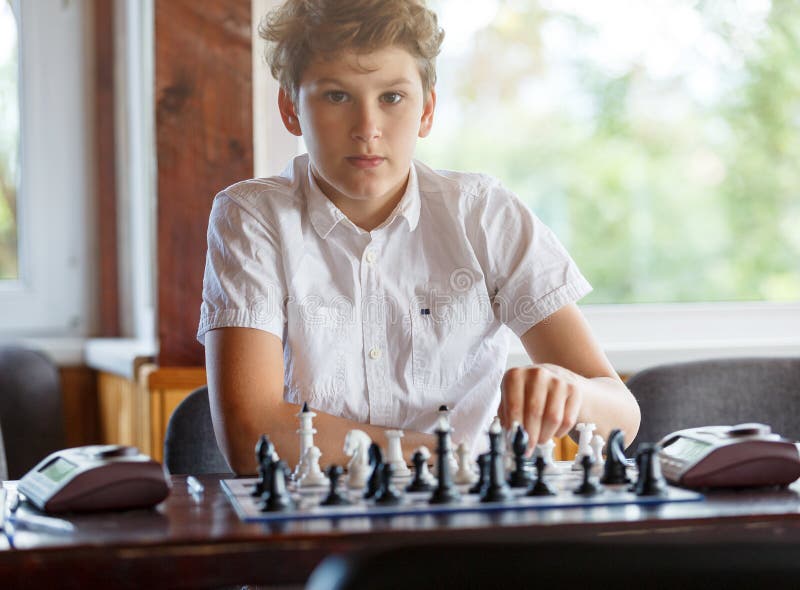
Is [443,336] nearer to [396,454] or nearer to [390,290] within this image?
[390,290]

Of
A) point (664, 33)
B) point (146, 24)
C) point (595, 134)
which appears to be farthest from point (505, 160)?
point (146, 24)

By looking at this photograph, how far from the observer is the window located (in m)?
3.14

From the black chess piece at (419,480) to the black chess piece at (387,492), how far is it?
46 millimetres

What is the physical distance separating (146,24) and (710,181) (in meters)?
1.80

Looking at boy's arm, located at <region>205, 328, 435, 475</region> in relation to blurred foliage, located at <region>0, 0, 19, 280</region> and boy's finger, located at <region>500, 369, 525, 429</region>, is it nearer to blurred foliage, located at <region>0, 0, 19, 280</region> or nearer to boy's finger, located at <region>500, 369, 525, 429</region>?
boy's finger, located at <region>500, 369, 525, 429</region>

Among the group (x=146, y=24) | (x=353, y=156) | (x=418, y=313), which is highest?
(x=146, y=24)

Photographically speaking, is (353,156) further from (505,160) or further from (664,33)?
(664,33)

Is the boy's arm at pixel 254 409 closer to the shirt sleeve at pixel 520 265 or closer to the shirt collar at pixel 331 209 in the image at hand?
the shirt collar at pixel 331 209

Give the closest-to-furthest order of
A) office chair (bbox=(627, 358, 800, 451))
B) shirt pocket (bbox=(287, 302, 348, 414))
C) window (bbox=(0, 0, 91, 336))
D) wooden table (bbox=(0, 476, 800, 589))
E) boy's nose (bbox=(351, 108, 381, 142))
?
wooden table (bbox=(0, 476, 800, 589)), boy's nose (bbox=(351, 108, 381, 142)), shirt pocket (bbox=(287, 302, 348, 414)), office chair (bbox=(627, 358, 800, 451)), window (bbox=(0, 0, 91, 336))

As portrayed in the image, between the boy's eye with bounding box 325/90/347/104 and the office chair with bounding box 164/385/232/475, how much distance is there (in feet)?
1.76

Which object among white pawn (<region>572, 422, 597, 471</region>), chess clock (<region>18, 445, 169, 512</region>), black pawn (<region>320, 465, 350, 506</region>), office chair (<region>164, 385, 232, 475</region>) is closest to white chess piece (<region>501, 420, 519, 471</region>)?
white pawn (<region>572, 422, 597, 471</region>)

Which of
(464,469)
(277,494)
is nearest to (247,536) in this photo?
(277,494)

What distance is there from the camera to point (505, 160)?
330cm

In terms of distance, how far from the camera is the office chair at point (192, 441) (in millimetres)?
1779
